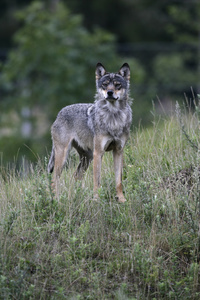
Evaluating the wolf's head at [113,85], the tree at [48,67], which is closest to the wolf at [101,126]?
the wolf's head at [113,85]

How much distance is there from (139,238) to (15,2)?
107 feet

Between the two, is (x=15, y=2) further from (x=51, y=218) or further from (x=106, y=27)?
(x=51, y=218)

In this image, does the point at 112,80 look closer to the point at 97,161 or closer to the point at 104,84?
the point at 104,84

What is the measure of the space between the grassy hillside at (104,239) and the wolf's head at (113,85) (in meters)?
1.10

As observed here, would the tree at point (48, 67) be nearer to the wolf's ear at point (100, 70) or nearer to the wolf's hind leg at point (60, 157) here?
the wolf's hind leg at point (60, 157)

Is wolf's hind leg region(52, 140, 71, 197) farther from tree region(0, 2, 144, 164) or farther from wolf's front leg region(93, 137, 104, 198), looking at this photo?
tree region(0, 2, 144, 164)

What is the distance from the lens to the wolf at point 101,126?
803cm

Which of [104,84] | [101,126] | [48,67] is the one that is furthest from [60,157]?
[48,67]

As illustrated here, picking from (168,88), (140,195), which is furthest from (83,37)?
(140,195)

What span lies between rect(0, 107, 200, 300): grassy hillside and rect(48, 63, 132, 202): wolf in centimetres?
28

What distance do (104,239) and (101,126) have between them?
6.42ft

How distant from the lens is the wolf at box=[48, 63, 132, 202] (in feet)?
26.3

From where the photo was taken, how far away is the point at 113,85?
8.03 m

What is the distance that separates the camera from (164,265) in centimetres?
649
